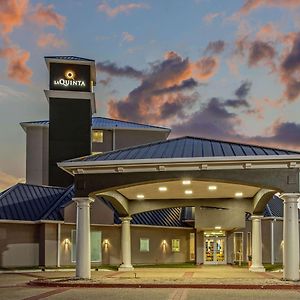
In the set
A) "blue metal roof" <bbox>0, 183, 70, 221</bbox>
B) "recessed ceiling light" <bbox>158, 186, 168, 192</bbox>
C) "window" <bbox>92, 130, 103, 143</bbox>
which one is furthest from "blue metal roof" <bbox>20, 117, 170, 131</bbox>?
"recessed ceiling light" <bbox>158, 186, 168, 192</bbox>

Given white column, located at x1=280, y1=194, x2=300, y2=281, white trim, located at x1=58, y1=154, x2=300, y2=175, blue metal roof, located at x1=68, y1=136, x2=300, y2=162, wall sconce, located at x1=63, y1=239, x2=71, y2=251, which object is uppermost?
blue metal roof, located at x1=68, y1=136, x2=300, y2=162

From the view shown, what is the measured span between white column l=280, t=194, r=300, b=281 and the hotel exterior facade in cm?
4

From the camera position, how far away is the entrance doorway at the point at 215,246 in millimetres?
40438

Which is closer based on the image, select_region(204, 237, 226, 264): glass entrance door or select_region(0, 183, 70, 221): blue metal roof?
select_region(0, 183, 70, 221): blue metal roof

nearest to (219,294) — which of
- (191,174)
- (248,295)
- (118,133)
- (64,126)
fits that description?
(248,295)

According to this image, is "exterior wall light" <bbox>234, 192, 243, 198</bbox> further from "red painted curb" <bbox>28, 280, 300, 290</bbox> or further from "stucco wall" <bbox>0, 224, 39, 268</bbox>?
"stucco wall" <bbox>0, 224, 39, 268</bbox>

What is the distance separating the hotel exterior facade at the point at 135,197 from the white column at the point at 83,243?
0.04 meters

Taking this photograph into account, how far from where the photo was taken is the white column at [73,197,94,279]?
21219 millimetres

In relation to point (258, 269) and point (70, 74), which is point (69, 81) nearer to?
point (70, 74)

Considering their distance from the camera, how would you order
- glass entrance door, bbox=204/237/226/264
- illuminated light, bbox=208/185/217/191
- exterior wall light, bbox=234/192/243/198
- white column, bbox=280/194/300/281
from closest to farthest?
1. white column, bbox=280/194/300/281
2. illuminated light, bbox=208/185/217/191
3. exterior wall light, bbox=234/192/243/198
4. glass entrance door, bbox=204/237/226/264

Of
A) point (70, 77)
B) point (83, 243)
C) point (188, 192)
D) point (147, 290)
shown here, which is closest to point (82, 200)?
point (83, 243)

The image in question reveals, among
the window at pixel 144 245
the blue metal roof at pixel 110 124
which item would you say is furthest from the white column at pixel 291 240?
the blue metal roof at pixel 110 124

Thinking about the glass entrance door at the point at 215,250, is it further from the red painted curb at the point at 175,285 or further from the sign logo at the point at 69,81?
the red painted curb at the point at 175,285

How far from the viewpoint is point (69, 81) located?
146 ft
